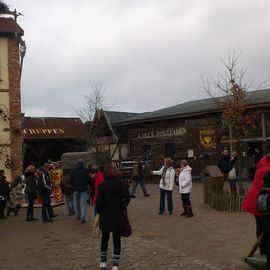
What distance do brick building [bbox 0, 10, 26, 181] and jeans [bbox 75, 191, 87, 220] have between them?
7.62 meters

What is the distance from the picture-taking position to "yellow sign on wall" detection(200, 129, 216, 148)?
28375 mm

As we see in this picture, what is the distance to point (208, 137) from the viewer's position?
28453 millimetres

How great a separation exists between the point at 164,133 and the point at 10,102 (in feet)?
39.1

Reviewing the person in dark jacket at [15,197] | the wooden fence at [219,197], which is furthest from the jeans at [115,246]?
the person in dark jacket at [15,197]

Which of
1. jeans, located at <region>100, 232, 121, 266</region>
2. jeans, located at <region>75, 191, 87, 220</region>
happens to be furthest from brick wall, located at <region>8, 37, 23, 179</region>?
jeans, located at <region>100, 232, 121, 266</region>

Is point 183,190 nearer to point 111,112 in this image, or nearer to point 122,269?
point 122,269

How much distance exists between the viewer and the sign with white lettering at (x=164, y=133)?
31.1 m

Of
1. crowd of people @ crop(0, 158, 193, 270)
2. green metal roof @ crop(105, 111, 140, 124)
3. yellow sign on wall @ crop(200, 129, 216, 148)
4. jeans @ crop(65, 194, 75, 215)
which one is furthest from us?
green metal roof @ crop(105, 111, 140, 124)

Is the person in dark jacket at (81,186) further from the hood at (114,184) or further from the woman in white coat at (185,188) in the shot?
the hood at (114,184)

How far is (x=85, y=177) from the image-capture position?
15109 millimetres

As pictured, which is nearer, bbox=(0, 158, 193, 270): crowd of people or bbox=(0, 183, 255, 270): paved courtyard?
bbox=(0, 158, 193, 270): crowd of people

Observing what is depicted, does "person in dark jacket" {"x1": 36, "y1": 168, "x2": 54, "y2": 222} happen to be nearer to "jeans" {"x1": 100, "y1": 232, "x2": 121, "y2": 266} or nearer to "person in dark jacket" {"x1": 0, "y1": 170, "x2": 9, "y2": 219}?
"person in dark jacket" {"x1": 0, "y1": 170, "x2": 9, "y2": 219}

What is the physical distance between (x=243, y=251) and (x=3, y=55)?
1588 centimetres

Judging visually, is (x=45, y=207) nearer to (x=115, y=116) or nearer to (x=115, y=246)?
(x=115, y=246)
